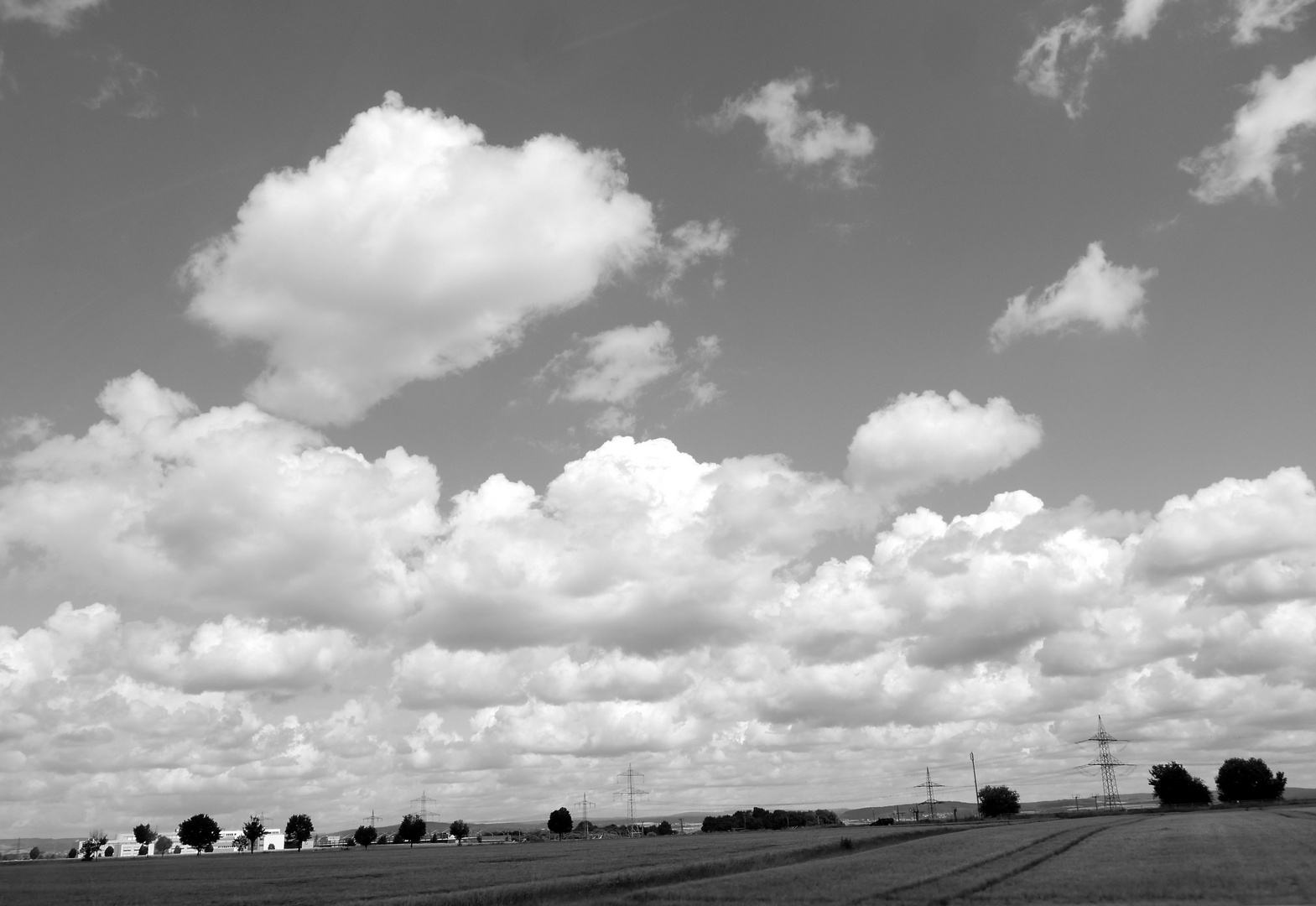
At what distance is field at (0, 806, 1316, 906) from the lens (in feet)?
210

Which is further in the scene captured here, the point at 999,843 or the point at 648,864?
the point at 999,843

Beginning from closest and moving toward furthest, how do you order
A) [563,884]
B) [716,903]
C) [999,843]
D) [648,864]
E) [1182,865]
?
[716,903], [1182,865], [563,884], [648,864], [999,843]

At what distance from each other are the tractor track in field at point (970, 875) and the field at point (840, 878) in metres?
0.21

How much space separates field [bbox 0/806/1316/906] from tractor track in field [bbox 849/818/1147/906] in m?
0.21

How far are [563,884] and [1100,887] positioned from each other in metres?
44.0

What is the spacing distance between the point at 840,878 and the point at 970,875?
10.8 meters

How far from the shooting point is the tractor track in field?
2525 inches

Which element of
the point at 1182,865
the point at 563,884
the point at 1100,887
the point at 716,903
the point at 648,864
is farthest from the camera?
the point at 648,864

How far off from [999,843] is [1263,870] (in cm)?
5550

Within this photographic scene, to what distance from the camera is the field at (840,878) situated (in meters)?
64.1

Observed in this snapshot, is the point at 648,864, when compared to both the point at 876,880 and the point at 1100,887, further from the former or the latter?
the point at 1100,887

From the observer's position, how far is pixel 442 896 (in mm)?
76062

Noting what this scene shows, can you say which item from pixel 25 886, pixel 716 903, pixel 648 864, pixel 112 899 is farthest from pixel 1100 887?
pixel 25 886

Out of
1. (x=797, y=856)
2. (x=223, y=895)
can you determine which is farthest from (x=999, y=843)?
(x=223, y=895)
